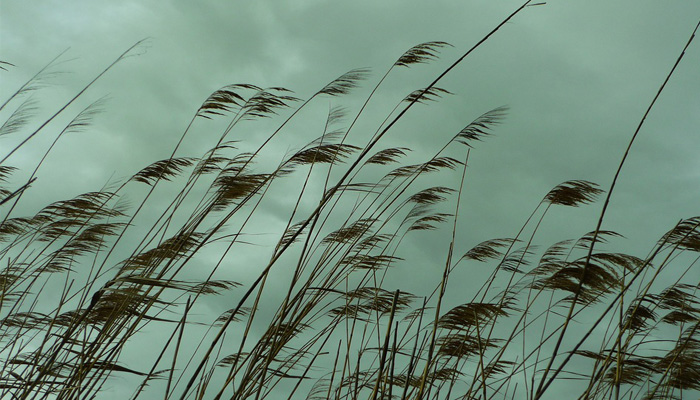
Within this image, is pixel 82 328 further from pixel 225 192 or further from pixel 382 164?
pixel 382 164

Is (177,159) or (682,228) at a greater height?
(177,159)

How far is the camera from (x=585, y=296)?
2951 mm

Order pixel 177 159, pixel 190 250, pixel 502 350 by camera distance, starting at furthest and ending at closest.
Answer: pixel 177 159, pixel 502 350, pixel 190 250

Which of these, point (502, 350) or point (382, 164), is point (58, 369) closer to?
point (382, 164)

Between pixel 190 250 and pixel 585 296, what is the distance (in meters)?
2.02

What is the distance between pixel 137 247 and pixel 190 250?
346mm

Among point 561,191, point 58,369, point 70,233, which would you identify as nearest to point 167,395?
point 58,369

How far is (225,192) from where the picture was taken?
293 centimetres

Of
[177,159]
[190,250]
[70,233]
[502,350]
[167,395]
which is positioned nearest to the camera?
[167,395]

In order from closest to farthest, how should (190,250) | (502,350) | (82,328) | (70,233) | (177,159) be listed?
(82,328), (190,250), (502,350), (177,159), (70,233)

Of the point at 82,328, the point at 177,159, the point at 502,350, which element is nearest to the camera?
the point at 82,328

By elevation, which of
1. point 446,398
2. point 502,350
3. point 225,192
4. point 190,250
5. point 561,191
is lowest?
point 446,398

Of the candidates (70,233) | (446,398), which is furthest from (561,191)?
(70,233)

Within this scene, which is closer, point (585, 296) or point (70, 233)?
point (585, 296)
